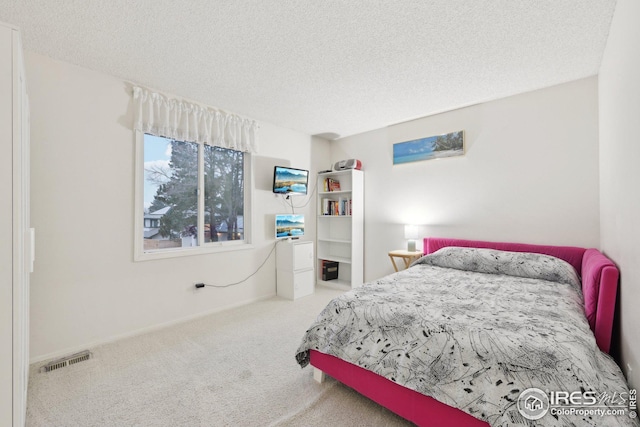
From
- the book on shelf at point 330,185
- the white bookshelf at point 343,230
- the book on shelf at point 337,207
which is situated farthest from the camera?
the book on shelf at point 330,185

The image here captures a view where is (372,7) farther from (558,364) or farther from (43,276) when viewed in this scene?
(43,276)

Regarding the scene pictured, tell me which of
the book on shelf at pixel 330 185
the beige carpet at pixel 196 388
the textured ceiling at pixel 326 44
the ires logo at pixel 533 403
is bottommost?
the beige carpet at pixel 196 388

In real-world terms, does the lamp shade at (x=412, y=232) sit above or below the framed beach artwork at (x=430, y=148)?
below

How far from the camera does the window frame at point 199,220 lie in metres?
2.82

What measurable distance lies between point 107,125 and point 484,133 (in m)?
4.08

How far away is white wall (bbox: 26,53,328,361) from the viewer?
91.5 inches

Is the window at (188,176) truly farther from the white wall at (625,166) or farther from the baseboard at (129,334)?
the white wall at (625,166)

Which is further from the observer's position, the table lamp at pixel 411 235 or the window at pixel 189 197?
the table lamp at pixel 411 235

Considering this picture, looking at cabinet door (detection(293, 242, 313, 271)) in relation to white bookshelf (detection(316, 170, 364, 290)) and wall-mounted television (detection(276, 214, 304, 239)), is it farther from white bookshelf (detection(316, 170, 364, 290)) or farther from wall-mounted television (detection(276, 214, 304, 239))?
white bookshelf (detection(316, 170, 364, 290))

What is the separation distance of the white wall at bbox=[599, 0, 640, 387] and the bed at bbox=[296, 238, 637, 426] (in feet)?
0.40

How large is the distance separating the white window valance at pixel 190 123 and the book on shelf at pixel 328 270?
2.18m

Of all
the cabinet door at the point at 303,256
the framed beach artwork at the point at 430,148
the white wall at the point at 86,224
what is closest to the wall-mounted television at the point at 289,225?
the cabinet door at the point at 303,256

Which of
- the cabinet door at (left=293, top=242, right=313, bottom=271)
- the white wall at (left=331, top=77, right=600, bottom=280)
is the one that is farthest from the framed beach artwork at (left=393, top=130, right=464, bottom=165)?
the cabinet door at (left=293, top=242, right=313, bottom=271)

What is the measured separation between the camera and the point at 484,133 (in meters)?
3.36
